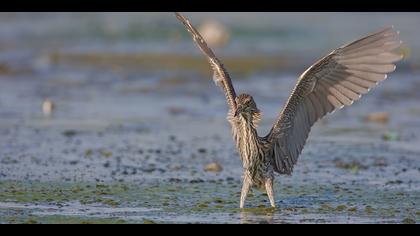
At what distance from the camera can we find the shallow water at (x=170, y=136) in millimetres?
7953

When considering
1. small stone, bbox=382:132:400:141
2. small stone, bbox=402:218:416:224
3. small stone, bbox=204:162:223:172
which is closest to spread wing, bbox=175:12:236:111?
small stone, bbox=204:162:223:172

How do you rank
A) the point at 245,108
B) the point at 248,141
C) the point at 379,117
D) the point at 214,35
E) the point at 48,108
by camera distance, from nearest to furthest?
the point at 245,108, the point at 248,141, the point at 379,117, the point at 48,108, the point at 214,35

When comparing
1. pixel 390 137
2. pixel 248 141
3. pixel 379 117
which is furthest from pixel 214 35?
→ pixel 248 141

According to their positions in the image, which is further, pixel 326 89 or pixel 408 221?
pixel 326 89

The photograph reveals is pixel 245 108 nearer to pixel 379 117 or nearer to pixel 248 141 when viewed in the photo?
pixel 248 141

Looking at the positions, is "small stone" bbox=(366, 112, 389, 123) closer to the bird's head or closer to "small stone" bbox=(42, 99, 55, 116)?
Result: "small stone" bbox=(42, 99, 55, 116)

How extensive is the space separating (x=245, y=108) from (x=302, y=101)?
0.65 m

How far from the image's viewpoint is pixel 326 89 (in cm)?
826

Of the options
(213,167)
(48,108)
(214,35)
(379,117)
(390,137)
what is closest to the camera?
(213,167)

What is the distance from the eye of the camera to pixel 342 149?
10.6 m

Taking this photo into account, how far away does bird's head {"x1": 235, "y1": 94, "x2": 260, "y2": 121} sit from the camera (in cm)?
777

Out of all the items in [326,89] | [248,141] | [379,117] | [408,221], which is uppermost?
[379,117]

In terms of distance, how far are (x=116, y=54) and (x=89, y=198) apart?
10.0 metres

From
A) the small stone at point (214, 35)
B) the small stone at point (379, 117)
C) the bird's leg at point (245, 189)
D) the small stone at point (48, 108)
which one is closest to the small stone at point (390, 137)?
the small stone at point (379, 117)
